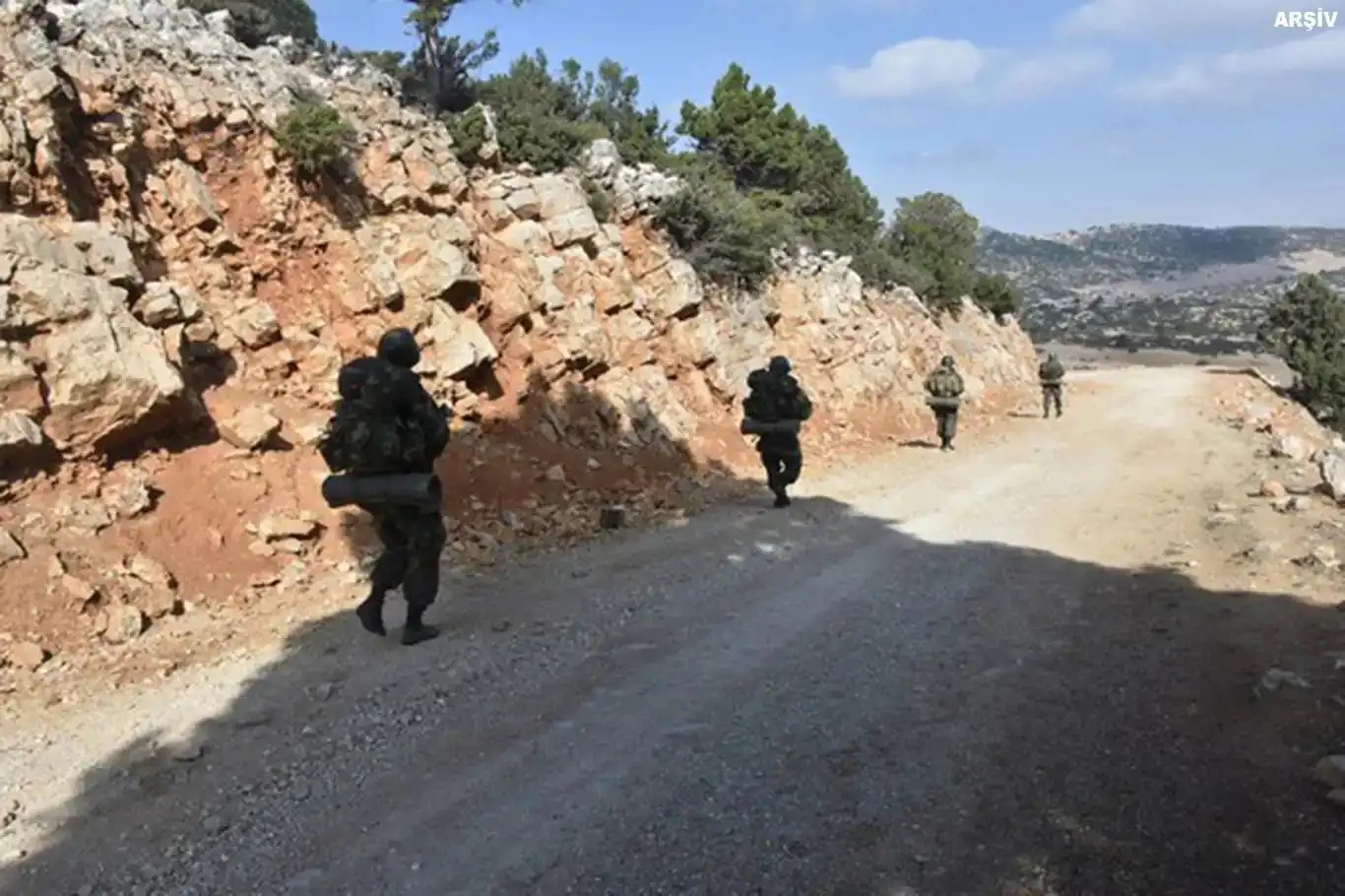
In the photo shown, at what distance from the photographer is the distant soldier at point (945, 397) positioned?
64.8 ft

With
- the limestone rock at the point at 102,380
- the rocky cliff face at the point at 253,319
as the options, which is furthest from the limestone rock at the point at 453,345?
the limestone rock at the point at 102,380

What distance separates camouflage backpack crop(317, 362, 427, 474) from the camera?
22.9 ft

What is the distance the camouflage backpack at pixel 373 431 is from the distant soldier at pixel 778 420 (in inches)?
252

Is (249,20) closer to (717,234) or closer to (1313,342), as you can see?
(717,234)

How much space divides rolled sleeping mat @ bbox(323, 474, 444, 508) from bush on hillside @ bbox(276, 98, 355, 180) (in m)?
7.82

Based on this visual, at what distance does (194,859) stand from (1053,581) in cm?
659

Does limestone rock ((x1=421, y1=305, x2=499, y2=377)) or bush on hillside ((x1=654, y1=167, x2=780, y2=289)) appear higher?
bush on hillside ((x1=654, y1=167, x2=780, y2=289))

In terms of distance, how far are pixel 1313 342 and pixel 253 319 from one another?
42912 millimetres

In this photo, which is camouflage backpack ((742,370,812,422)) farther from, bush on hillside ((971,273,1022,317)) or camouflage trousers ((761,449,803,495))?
bush on hillside ((971,273,1022,317))

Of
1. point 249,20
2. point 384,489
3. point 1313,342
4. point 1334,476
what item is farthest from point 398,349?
point 1313,342

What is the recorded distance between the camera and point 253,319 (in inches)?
465

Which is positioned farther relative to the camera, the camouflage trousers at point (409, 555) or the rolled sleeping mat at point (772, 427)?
the rolled sleeping mat at point (772, 427)

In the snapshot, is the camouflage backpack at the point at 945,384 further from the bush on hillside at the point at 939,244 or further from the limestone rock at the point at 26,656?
the limestone rock at the point at 26,656

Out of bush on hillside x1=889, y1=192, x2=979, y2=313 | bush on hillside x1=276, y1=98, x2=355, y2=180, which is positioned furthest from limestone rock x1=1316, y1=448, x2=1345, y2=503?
bush on hillside x1=889, y1=192, x2=979, y2=313
